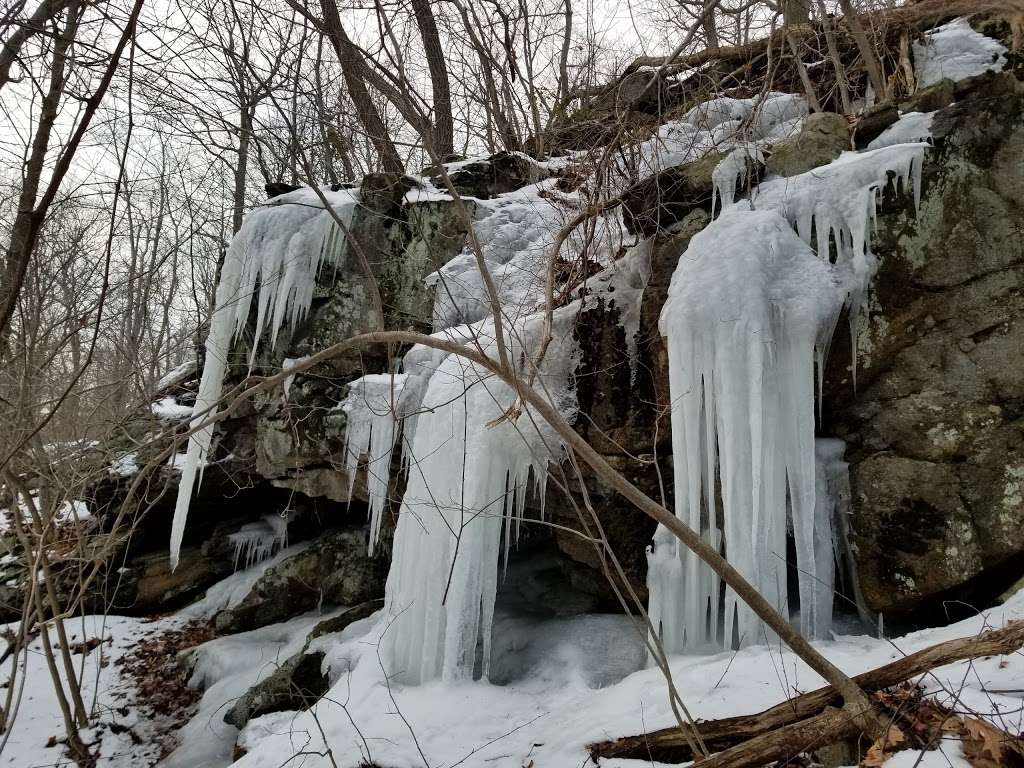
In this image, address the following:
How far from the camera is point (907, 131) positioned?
3.46 metres

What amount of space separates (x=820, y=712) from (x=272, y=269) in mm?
5570

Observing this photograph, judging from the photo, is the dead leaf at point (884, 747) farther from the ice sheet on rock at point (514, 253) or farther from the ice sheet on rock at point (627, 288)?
the ice sheet on rock at point (514, 253)

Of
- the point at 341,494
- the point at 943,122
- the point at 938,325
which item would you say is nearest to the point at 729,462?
the point at 938,325

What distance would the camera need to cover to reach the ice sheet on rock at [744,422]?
9.59 ft

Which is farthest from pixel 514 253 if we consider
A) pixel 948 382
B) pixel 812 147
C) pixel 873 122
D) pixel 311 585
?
pixel 311 585

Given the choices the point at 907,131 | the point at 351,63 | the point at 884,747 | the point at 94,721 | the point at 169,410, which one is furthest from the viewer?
the point at 169,410

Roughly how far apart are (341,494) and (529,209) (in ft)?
10.9

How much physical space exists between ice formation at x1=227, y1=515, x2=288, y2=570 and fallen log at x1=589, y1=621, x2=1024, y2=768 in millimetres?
5743

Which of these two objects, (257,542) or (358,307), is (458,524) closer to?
(358,307)

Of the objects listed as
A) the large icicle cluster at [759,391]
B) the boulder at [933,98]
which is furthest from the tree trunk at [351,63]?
the boulder at [933,98]

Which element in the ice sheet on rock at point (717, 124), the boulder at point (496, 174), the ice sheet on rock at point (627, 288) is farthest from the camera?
the boulder at point (496, 174)

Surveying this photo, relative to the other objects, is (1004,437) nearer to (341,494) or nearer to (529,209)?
(529,209)

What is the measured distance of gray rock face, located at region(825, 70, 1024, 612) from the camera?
9.57 feet

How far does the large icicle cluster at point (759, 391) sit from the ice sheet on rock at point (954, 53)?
1.41 m
